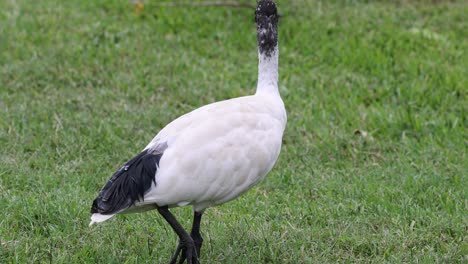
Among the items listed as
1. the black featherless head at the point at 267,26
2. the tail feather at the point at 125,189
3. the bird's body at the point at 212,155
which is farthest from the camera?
the black featherless head at the point at 267,26

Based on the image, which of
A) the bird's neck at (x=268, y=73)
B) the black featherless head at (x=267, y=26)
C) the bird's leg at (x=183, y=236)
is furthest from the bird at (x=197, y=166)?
the black featherless head at (x=267, y=26)

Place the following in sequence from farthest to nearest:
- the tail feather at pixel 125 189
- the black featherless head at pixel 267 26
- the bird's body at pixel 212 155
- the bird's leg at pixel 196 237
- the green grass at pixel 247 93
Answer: the black featherless head at pixel 267 26
the green grass at pixel 247 93
the bird's leg at pixel 196 237
the bird's body at pixel 212 155
the tail feather at pixel 125 189

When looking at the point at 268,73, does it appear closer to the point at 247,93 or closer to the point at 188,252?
the point at 188,252

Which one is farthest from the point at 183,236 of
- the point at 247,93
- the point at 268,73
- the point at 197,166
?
the point at 247,93

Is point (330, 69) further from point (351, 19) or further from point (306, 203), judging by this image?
point (306, 203)

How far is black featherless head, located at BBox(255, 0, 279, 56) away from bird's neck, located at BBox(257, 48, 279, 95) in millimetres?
21

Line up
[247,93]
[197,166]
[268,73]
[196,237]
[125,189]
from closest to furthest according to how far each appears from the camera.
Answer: [125,189], [197,166], [196,237], [268,73], [247,93]

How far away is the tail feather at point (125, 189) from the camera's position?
4309mm

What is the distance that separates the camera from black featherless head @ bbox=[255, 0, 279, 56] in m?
5.24

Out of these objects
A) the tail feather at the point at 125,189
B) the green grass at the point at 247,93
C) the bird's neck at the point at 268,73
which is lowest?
the green grass at the point at 247,93

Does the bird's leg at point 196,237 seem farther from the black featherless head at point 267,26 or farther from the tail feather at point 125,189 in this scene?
the black featherless head at point 267,26

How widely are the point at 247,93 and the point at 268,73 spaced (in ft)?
8.82

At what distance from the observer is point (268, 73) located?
17.1 feet

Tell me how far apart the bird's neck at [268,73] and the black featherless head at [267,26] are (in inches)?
0.8
